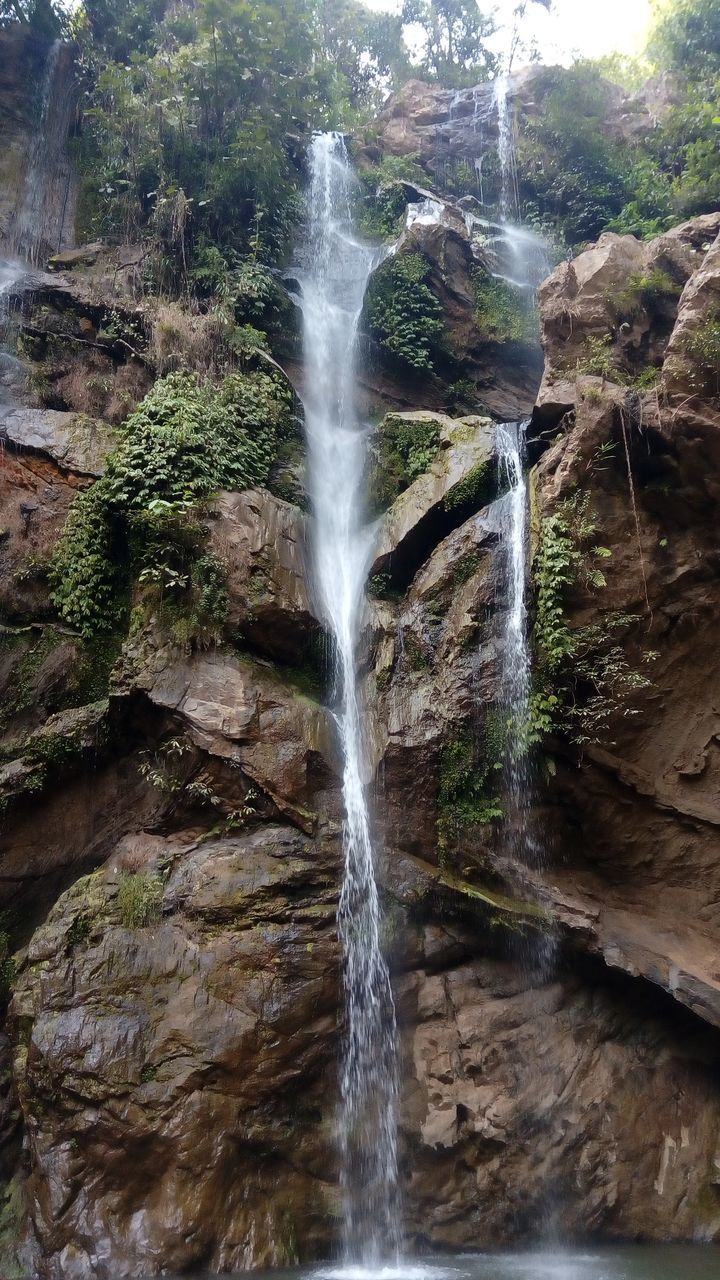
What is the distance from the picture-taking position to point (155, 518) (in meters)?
8.91

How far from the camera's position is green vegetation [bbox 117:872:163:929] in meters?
7.10

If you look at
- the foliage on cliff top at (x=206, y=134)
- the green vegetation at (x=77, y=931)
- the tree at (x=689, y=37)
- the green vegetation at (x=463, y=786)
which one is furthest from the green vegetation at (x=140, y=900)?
the tree at (x=689, y=37)

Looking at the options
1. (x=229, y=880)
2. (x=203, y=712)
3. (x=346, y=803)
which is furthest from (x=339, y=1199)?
(x=203, y=712)

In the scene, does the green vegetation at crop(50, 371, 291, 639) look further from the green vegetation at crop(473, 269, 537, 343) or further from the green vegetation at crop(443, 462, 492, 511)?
the green vegetation at crop(473, 269, 537, 343)

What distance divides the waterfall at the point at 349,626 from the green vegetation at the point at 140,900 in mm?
1763

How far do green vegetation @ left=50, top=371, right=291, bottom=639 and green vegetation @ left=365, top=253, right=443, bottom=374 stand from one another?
172 inches

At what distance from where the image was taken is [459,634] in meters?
8.41

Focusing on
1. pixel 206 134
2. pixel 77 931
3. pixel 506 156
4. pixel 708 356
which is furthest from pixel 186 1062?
pixel 506 156

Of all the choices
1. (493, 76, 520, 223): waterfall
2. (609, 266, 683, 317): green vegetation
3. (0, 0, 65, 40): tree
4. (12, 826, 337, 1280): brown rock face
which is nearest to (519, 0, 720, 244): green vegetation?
(493, 76, 520, 223): waterfall

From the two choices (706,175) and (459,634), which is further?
(706,175)

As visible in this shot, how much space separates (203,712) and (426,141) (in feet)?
56.8

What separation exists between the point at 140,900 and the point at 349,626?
4.06 m

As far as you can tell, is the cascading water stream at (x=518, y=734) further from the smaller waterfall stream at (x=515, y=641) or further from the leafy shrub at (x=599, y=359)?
the leafy shrub at (x=599, y=359)

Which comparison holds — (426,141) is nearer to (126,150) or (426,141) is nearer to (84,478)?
(126,150)
